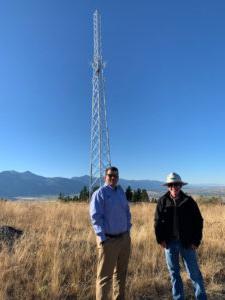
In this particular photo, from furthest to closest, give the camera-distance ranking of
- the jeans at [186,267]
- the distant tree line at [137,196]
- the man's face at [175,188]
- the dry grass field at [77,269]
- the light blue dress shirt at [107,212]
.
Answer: the distant tree line at [137,196] < the dry grass field at [77,269] < the man's face at [175,188] < the jeans at [186,267] < the light blue dress shirt at [107,212]

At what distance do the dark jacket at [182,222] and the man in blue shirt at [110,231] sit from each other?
49 centimetres

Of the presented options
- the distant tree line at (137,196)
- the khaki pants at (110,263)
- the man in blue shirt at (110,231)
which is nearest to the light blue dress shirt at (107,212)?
the man in blue shirt at (110,231)

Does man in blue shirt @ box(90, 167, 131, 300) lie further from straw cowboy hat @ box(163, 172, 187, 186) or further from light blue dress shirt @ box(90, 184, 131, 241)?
straw cowboy hat @ box(163, 172, 187, 186)

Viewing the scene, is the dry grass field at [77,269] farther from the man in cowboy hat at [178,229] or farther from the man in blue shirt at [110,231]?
the man in cowboy hat at [178,229]

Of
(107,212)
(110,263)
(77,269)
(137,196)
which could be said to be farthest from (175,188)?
(137,196)

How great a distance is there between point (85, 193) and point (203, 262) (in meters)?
22.3

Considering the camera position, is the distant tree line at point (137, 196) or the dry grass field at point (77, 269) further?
the distant tree line at point (137, 196)

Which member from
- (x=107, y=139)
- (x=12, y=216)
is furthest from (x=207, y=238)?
(x=107, y=139)

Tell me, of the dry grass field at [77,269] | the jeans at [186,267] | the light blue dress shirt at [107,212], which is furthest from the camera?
the dry grass field at [77,269]

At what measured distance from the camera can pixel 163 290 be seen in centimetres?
702

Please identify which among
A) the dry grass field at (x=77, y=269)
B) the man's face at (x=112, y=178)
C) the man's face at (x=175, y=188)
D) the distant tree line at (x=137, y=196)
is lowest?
the dry grass field at (x=77, y=269)

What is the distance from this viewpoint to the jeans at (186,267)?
584 centimetres

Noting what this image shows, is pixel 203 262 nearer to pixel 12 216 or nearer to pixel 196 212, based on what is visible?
pixel 196 212

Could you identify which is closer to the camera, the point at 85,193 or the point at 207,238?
the point at 207,238
